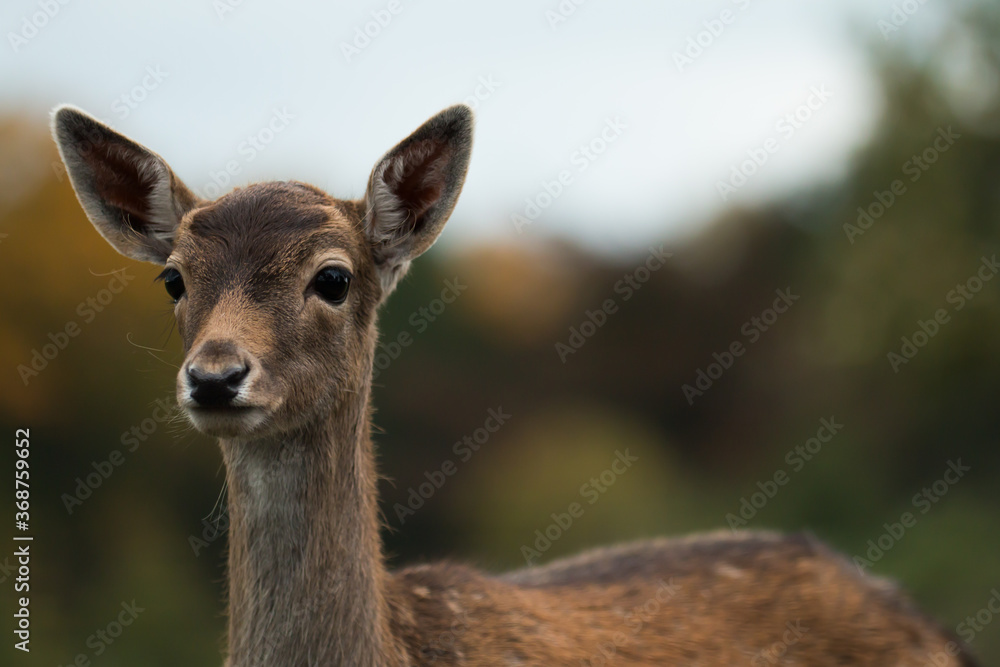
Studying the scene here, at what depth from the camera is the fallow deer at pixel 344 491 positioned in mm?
4055

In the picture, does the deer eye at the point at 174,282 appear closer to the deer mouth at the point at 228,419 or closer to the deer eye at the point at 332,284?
the deer eye at the point at 332,284

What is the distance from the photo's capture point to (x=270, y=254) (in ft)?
13.7

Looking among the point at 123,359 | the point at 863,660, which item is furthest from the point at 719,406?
the point at 863,660

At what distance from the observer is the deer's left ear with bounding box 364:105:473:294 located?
4.68 meters

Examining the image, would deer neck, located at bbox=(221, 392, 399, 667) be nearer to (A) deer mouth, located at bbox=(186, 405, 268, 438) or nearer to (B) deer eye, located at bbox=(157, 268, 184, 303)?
(A) deer mouth, located at bbox=(186, 405, 268, 438)

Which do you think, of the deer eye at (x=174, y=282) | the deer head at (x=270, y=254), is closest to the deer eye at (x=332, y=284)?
the deer head at (x=270, y=254)

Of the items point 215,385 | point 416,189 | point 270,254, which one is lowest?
point 215,385

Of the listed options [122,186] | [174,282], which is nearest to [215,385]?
[174,282]

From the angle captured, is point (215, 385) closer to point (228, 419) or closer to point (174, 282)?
point (228, 419)

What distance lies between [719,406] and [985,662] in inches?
483

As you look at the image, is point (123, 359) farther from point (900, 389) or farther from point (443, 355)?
point (900, 389)

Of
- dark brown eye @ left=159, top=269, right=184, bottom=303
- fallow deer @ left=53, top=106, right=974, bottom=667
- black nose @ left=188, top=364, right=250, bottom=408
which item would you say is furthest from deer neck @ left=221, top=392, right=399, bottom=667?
dark brown eye @ left=159, top=269, right=184, bottom=303

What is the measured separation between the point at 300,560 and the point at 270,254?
1.48 metres

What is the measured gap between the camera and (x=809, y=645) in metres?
5.45
